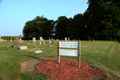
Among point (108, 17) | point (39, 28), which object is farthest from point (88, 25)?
point (39, 28)

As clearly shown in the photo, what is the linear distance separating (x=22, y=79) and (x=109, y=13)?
132 feet

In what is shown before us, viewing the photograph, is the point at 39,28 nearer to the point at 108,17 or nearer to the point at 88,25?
the point at 88,25

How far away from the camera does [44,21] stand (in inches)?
2276

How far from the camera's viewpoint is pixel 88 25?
1837 inches

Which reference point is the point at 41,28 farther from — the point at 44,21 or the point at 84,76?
the point at 84,76

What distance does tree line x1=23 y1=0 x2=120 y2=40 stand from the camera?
35250 mm

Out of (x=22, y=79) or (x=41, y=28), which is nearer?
(x=22, y=79)

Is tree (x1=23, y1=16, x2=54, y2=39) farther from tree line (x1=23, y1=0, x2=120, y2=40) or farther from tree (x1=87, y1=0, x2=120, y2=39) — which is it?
tree (x1=87, y1=0, x2=120, y2=39)

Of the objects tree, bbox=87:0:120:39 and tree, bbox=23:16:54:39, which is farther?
tree, bbox=23:16:54:39

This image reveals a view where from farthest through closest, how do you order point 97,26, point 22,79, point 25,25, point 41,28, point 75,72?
point 25,25 < point 41,28 < point 97,26 < point 75,72 < point 22,79

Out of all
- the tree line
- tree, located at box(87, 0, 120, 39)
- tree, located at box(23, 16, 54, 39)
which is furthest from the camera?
tree, located at box(23, 16, 54, 39)

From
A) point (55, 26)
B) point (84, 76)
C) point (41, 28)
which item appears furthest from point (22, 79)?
point (55, 26)

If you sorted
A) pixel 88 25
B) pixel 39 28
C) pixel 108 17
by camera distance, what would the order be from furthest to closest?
pixel 39 28, pixel 88 25, pixel 108 17

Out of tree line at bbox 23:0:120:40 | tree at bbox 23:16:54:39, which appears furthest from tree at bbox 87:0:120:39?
tree at bbox 23:16:54:39
